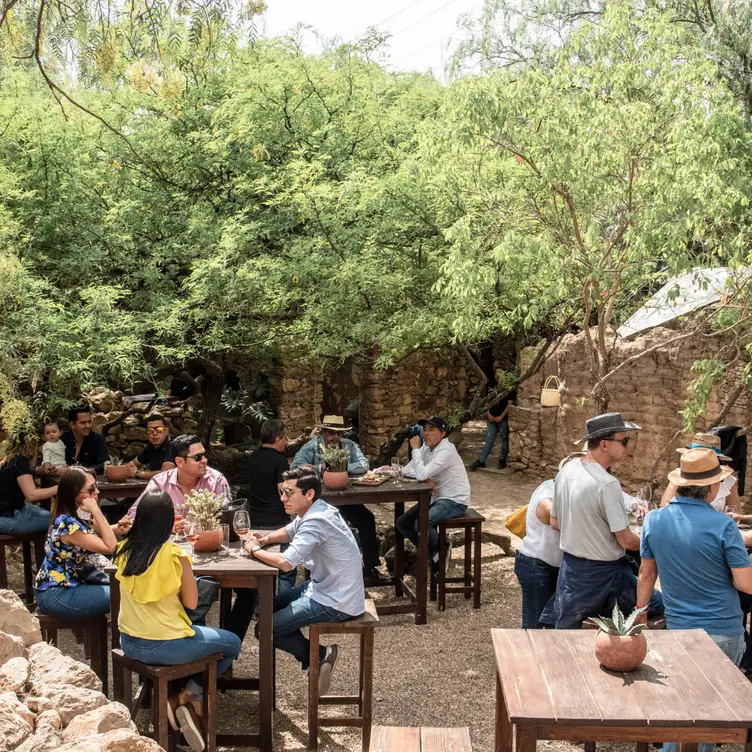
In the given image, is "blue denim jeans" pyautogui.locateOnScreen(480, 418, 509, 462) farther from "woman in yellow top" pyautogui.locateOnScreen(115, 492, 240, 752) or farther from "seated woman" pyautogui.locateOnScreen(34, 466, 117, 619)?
"woman in yellow top" pyautogui.locateOnScreen(115, 492, 240, 752)

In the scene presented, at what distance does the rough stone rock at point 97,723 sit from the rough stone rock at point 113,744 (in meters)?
0.19

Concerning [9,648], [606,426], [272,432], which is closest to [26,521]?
[272,432]

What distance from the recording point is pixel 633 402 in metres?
10.9

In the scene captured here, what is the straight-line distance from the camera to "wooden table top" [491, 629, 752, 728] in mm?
3365

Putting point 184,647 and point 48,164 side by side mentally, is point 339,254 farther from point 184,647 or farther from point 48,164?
point 184,647

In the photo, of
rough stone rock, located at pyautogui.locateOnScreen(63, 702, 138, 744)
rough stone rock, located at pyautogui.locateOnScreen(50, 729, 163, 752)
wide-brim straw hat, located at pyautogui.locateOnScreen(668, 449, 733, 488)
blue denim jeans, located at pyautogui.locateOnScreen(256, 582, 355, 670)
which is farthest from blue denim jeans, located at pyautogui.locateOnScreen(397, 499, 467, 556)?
rough stone rock, located at pyautogui.locateOnScreen(50, 729, 163, 752)

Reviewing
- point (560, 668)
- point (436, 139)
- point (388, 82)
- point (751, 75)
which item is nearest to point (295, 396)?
point (388, 82)

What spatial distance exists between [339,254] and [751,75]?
21.3 feet

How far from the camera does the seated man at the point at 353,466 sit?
7758 millimetres

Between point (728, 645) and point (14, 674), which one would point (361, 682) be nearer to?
point (14, 674)

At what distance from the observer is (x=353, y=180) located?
34.6 ft

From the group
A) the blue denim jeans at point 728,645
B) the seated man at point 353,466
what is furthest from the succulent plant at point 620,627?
the seated man at point 353,466

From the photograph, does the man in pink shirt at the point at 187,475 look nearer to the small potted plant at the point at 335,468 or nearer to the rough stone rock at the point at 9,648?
the small potted plant at the point at 335,468

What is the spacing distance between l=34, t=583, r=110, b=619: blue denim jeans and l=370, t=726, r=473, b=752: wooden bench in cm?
203
